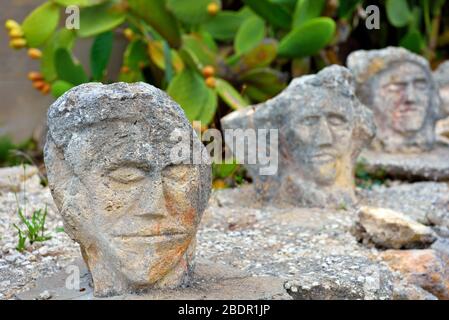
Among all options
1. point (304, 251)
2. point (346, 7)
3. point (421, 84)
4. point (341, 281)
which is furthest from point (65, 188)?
point (346, 7)

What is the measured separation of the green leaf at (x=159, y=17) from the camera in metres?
6.75

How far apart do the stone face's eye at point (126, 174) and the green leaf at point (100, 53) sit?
4.02 m

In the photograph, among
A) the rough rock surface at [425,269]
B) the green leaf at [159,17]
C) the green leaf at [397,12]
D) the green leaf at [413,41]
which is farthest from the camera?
the green leaf at [397,12]

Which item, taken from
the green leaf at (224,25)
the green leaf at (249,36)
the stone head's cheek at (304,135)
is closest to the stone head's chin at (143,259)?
the stone head's cheek at (304,135)

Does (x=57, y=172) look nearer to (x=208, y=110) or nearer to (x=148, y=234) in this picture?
(x=148, y=234)

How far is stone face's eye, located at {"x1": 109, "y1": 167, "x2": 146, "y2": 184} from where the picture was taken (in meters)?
3.31

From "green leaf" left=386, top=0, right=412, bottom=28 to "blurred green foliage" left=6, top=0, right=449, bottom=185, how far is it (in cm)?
24

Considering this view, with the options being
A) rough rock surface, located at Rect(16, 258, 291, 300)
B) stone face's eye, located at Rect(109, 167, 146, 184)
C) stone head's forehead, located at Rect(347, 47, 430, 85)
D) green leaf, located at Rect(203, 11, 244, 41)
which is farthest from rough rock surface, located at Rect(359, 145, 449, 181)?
stone face's eye, located at Rect(109, 167, 146, 184)

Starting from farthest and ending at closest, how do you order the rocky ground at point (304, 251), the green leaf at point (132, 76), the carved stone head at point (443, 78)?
the carved stone head at point (443, 78)
the green leaf at point (132, 76)
the rocky ground at point (304, 251)

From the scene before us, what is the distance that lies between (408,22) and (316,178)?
12.7ft

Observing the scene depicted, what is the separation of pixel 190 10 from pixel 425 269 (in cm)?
370

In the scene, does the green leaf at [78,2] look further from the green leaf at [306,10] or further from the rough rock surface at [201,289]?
the rough rock surface at [201,289]

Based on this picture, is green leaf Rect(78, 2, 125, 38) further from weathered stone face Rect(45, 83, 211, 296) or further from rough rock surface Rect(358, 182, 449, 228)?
weathered stone face Rect(45, 83, 211, 296)
